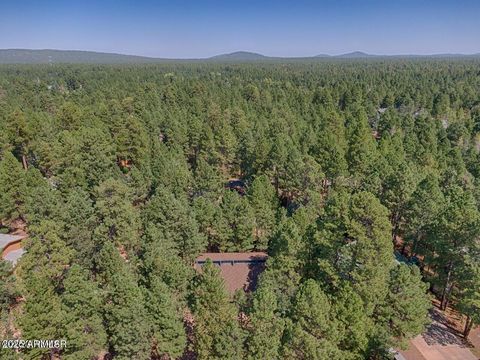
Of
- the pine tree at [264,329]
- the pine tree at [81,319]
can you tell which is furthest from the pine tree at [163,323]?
the pine tree at [264,329]

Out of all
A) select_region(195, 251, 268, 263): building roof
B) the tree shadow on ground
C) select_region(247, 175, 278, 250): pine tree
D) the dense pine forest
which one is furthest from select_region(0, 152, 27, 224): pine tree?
the tree shadow on ground

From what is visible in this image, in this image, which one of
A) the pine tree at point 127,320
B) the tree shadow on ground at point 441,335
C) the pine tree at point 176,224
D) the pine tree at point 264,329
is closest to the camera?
the pine tree at point 264,329

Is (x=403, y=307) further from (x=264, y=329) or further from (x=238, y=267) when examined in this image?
(x=238, y=267)

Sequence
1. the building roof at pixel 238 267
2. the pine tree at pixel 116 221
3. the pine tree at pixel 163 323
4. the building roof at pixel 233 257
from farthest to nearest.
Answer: the building roof at pixel 233 257
the pine tree at pixel 116 221
the building roof at pixel 238 267
the pine tree at pixel 163 323

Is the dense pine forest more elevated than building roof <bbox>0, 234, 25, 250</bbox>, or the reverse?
the dense pine forest

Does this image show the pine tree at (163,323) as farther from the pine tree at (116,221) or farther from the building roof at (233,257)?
the building roof at (233,257)

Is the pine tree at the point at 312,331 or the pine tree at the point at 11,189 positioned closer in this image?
the pine tree at the point at 312,331

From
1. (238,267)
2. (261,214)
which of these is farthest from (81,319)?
(261,214)

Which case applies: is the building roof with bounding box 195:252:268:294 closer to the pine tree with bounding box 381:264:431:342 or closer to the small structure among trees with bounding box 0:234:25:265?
the pine tree with bounding box 381:264:431:342
